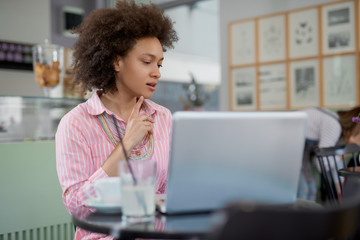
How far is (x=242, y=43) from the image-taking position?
15.3 ft

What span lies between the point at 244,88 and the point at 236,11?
34.6 inches

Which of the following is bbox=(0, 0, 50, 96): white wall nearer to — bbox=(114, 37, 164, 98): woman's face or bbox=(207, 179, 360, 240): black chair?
bbox=(114, 37, 164, 98): woman's face

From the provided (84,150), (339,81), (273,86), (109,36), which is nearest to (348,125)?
(339,81)

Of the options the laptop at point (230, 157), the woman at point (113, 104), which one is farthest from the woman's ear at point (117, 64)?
the laptop at point (230, 157)

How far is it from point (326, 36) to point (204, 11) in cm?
367

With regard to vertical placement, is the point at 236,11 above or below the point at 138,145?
above

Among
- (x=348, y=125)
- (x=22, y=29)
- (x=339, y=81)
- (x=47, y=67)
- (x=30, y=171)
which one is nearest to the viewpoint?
(x=30, y=171)

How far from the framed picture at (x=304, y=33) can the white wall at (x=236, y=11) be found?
0.11 meters

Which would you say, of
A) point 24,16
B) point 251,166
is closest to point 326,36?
point 24,16

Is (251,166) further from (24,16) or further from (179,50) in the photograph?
(179,50)

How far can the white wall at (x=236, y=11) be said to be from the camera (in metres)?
4.35

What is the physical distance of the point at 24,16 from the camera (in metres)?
3.77

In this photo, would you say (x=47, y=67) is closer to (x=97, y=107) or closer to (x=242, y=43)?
(x=97, y=107)

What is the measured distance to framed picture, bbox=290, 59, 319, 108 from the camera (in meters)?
4.11
